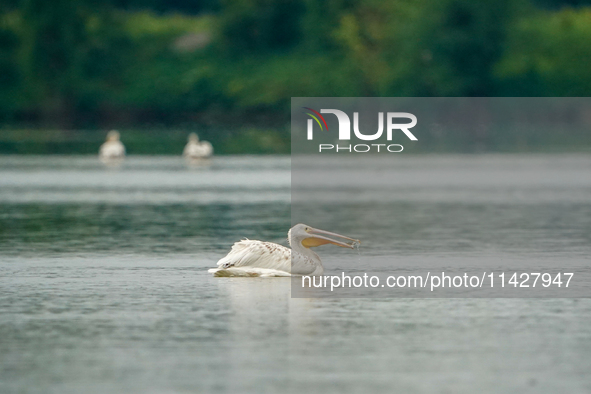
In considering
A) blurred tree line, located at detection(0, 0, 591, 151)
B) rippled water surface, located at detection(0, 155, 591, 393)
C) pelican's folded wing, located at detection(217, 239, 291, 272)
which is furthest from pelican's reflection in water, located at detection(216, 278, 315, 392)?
blurred tree line, located at detection(0, 0, 591, 151)

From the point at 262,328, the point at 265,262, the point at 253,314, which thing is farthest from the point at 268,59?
the point at 262,328

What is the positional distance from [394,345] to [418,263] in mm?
4347

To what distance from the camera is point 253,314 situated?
9117 mm

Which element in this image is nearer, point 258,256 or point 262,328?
point 262,328

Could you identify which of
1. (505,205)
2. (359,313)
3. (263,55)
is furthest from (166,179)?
(263,55)

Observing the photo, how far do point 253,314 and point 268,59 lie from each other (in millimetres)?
65061

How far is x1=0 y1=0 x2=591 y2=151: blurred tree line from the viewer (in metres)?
66.3

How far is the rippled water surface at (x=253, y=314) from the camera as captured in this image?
7051 millimetres

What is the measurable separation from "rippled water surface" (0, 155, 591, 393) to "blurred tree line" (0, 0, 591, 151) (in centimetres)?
4710

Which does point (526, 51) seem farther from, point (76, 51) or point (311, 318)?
point (311, 318)

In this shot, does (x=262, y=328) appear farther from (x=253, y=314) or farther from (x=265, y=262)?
(x=265, y=262)

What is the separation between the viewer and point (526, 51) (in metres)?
67.8

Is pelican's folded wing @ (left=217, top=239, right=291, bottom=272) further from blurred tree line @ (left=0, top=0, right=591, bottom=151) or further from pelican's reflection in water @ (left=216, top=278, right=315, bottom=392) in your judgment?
blurred tree line @ (left=0, top=0, right=591, bottom=151)

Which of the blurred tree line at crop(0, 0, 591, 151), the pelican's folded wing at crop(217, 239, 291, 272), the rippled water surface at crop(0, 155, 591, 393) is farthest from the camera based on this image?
the blurred tree line at crop(0, 0, 591, 151)
